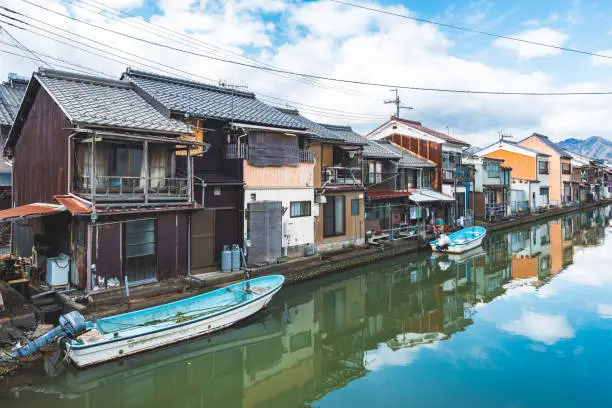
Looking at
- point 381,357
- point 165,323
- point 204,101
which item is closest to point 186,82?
point 204,101

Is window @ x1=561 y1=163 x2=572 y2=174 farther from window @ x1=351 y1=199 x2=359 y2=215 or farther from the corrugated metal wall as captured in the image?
the corrugated metal wall

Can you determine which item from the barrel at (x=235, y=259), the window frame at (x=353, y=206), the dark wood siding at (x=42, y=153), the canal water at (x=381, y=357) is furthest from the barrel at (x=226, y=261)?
the window frame at (x=353, y=206)

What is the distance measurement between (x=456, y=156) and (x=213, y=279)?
28512mm

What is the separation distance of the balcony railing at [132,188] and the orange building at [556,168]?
5714cm

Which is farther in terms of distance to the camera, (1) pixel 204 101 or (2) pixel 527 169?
(2) pixel 527 169

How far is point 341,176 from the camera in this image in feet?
79.6

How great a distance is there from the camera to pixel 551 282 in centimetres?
2044

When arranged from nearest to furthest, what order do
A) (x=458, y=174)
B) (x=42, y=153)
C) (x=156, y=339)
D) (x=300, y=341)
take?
(x=156, y=339)
(x=300, y=341)
(x=42, y=153)
(x=458, y=174)

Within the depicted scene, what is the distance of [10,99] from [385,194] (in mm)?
22400

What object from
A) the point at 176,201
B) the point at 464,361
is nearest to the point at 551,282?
the point at 464,361

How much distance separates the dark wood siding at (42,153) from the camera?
552 inches

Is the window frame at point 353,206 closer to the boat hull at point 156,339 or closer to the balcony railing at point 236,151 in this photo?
the balcony railing at point 236,151

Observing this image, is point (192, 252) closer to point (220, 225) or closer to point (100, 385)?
point (220, 225)

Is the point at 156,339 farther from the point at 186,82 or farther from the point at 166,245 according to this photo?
the point at 186,82
